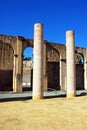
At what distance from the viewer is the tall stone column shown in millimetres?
17797

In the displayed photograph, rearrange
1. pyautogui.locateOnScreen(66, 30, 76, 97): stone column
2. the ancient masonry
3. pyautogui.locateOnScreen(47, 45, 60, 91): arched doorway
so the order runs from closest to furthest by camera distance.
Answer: the ancient masonry → pyautogui.locateOnScreen(66, 30, 76, 97): stone column → pyautogui.locateOnScreen(47, 45, 60, 91): arched doorway

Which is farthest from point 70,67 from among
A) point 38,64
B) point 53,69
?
point 53,69

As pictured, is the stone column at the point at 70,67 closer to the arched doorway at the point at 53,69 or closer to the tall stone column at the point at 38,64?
the tall stone column at the point at 38,64

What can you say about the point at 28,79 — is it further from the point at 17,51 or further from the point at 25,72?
the point at 17,51

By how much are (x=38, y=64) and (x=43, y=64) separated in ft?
8.31

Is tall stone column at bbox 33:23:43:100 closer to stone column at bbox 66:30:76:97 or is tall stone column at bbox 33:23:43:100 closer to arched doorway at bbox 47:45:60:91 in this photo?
stone column at bbox 66:30:76:97

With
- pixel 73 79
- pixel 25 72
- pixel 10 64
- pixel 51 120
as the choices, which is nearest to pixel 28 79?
pixel 25 72

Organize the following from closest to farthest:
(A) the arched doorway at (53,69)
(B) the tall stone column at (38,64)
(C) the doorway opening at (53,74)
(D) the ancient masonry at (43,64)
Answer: (B) the tall stone column at (38,64), (D) the ancient masonry at (43,64), (A) the arched doorway at (53,69), (C) the doorway opening at (53,74)

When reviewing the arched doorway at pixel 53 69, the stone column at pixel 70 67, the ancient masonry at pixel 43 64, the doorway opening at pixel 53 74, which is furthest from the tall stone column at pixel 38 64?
the doorway opening at pixel 53 74

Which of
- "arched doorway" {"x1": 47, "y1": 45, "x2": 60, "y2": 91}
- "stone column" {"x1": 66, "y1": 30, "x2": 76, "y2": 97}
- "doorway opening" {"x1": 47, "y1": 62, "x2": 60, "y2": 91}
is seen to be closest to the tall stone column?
"stone column" {"x1": 66, "y1": 30, "x2": 76, "y2": 97}

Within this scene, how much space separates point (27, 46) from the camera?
26.0 metres

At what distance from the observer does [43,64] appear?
67.4 ft

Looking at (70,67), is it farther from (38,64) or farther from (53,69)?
(53,69)

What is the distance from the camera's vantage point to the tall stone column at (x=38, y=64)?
17.8m
